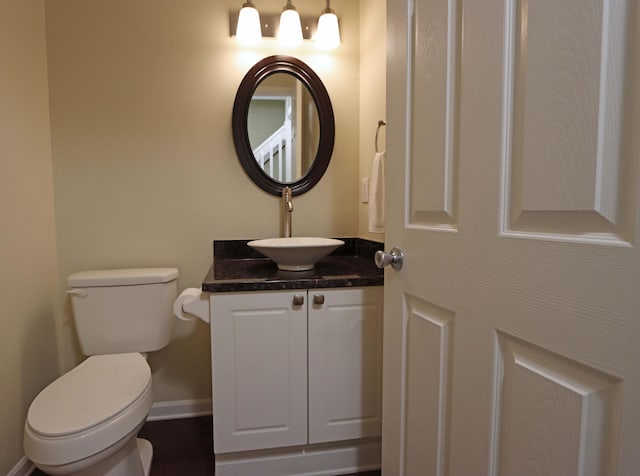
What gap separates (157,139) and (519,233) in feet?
5.51

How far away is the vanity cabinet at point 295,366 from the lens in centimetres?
135

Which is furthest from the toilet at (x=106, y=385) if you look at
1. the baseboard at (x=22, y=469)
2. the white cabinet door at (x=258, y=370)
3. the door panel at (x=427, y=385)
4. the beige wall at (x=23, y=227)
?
the door panel at (x=427, y=385)

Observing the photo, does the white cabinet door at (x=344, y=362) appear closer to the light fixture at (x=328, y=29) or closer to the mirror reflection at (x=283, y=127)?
the mirror reflection at (x=283, y=127)

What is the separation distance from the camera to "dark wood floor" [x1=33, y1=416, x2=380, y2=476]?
1.51 metres

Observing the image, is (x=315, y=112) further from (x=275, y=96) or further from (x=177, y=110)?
(x=177, y=110)

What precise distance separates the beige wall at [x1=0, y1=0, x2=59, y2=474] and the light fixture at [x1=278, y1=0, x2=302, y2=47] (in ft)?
3.49

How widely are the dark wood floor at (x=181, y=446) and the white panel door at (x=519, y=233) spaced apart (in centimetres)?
100

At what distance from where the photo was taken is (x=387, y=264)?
3.27 feet

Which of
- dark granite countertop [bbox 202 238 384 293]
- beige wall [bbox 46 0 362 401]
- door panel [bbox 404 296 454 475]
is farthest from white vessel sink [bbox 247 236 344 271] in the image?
door panel [bbox 404 296 454 475]

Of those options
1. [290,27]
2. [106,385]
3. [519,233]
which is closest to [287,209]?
[290,27]

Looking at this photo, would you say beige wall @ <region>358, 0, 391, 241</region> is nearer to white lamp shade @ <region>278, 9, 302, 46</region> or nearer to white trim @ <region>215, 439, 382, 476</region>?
white lamp shade @ <region>278, 9, 302, 46</region>

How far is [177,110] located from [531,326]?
1751 millimetres

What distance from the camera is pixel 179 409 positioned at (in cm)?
188

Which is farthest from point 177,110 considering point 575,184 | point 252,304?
point 575,184
